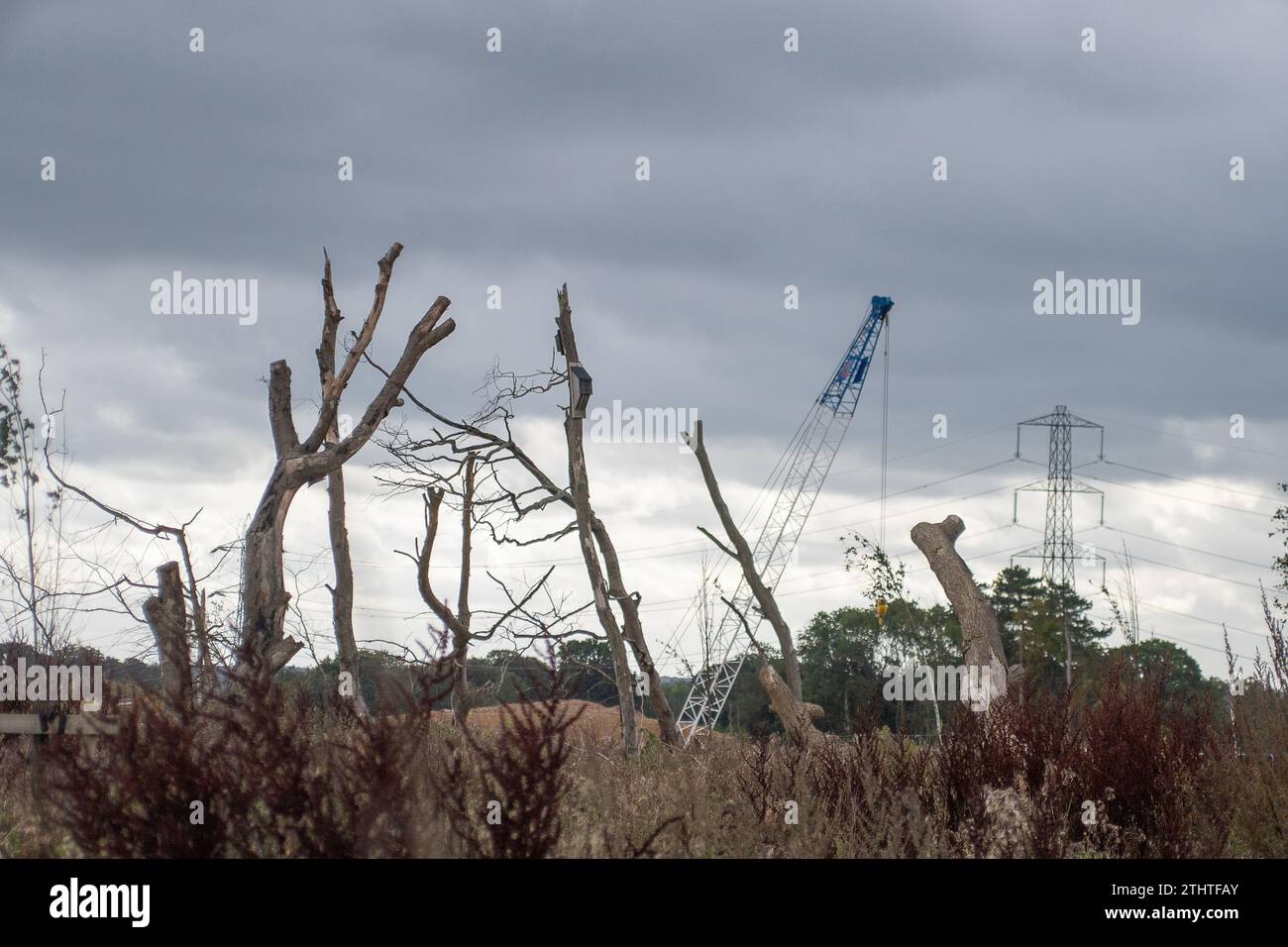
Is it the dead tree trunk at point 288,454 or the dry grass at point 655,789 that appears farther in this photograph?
the dead tree trunk at point 288,454

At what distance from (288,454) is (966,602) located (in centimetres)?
841

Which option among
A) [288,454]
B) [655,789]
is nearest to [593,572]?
[288,454]

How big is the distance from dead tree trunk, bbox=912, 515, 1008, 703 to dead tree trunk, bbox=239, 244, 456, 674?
6814mm

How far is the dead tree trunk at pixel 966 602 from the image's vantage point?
1454 cm

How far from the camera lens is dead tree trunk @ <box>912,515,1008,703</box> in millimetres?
14539

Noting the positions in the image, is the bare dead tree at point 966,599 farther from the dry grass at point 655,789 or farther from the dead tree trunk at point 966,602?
the dry grass at point 655,789

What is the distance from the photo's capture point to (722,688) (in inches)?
2111

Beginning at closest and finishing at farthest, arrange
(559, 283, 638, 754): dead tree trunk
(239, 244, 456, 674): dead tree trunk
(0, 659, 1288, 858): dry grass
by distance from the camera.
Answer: (0, 659, 1288, 858): dry grass, (239, 244, 456, 674): dead tree trunk, (559, 283, 638, 754): dead tree trunk

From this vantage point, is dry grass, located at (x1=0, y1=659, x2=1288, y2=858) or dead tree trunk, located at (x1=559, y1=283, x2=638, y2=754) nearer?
dry grass, located at (x1=0, y1=659, x2=1288, y2=858)

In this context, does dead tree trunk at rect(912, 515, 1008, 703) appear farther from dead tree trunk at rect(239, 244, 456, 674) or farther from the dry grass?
dead tree trunk at rect(239, 244, 456, 674)

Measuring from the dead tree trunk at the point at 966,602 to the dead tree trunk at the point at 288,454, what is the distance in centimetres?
681

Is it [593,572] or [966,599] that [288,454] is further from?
[966,599]

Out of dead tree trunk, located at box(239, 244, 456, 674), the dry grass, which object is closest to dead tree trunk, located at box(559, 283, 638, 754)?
dead tree trunk, located at box(239, 244, 456, 674)

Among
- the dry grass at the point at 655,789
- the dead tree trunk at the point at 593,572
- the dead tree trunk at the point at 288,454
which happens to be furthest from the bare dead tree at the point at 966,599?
the dead tree trunk at the point at 288,454
